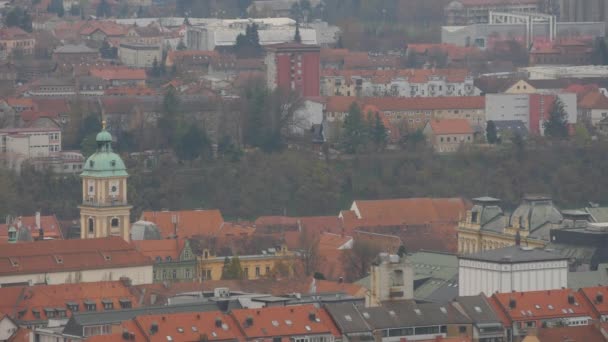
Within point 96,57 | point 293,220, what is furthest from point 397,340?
point 96,57

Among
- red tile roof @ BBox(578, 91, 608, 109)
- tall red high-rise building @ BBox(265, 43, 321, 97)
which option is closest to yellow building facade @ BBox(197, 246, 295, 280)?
tall red high-rise building @ BBox(265, 43, 321, 97)

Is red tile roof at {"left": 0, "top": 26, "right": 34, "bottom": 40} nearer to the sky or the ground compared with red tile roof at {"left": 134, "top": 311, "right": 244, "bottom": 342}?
nearer to the sky

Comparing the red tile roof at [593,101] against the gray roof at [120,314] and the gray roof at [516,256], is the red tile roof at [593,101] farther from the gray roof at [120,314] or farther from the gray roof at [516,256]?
the gray roof at [120,314]

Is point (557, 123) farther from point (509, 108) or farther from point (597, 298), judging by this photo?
point (597, 298)

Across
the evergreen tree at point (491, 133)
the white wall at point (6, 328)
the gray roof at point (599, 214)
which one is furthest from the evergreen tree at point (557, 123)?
the white wall at point (6, 328)

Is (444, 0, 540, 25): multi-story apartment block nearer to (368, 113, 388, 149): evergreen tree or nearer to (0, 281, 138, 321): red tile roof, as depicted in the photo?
(368, 113, 388, 149): evergreen tree

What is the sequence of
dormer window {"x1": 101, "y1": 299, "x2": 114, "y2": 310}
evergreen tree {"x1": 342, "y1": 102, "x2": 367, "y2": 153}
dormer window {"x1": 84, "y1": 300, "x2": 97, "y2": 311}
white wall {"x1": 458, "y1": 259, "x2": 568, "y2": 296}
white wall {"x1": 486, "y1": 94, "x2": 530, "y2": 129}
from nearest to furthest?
white wall {"x1": 458, "y1": 259, "x2": 568, "y2": 296} < dormer window {"x1": 84, "y1": 300, "x2": 97, "y2": 311} < dormer window {"x1": 101, "y1": 299, "x2": 114, "y2": 310} < evergreen tree {"x1": 342, "y1": 102, "x2": 367, "y2": 153} < white wall {"x1": 486, "y1": 94, "x2": 530, "y2": 129}
